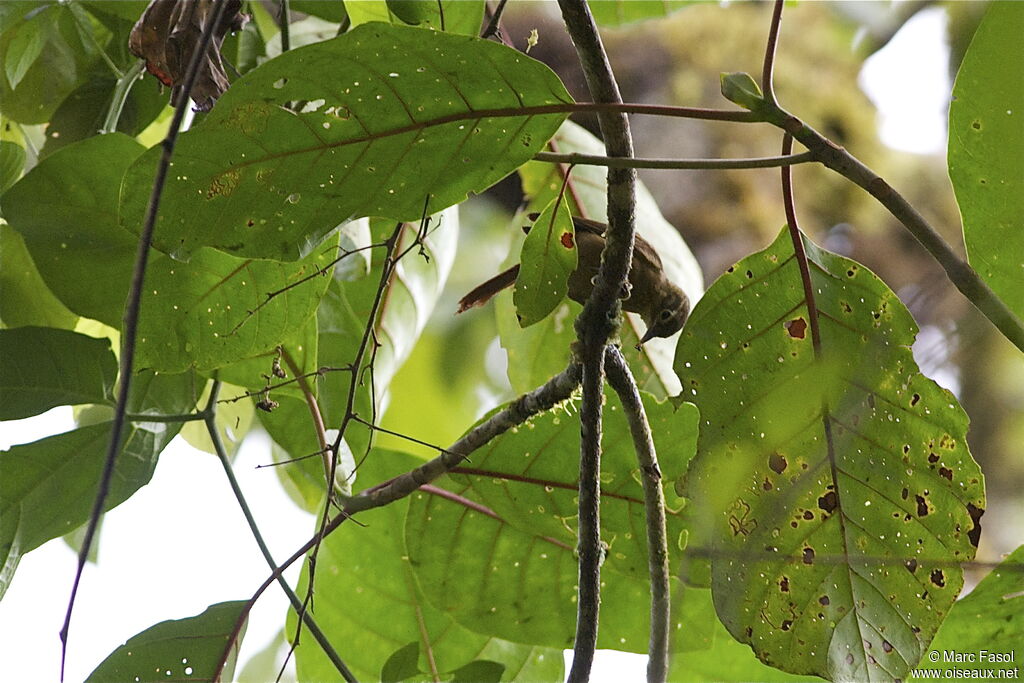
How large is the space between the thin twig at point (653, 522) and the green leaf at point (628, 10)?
0.44 metres

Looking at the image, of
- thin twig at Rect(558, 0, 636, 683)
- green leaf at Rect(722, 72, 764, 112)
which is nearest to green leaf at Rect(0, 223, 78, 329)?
thin twig at Rect(558, 0, 636, 683)

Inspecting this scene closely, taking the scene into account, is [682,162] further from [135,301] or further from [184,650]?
[184,650]

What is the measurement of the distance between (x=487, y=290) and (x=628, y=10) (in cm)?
41

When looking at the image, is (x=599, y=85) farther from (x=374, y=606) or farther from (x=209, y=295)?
(x=374, y=606)

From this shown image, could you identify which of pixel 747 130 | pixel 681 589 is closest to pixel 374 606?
pixel 681 589

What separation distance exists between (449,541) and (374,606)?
15cm

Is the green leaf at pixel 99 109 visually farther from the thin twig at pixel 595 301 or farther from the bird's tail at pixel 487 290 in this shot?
the thin twig at pixel 595 301

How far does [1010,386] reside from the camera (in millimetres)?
2135

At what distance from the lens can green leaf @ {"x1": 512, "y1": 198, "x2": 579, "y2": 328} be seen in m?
0.59

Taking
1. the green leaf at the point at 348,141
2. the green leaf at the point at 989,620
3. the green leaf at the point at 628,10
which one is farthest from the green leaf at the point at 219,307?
the green leaf at the point at 989,620

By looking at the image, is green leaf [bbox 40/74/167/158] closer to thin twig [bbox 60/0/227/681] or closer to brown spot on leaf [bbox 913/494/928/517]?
thin twig [bbox 60/0/227/681]

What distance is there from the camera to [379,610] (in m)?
0.88

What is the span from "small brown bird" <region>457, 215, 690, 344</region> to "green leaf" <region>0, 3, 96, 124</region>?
49cm

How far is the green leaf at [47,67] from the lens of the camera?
822 mm
